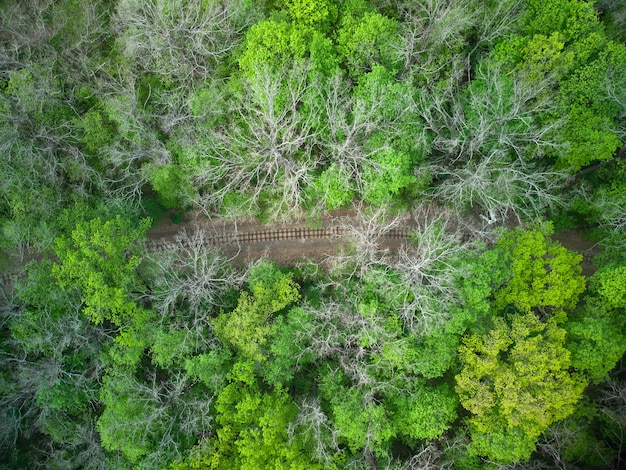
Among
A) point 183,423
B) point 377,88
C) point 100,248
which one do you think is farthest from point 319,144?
point 183,423

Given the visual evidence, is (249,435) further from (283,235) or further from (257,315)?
(283,235)

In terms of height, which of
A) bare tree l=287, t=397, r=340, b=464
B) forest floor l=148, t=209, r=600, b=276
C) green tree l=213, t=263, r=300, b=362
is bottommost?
bare tree l=287, t=397, r=340, b=464

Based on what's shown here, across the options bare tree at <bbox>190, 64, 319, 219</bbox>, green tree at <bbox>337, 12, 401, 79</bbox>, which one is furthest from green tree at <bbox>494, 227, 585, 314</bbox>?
bare tree at <bbox>190, 64, 319, 219</bbox>

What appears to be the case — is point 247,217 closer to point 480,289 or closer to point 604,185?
point 480,289

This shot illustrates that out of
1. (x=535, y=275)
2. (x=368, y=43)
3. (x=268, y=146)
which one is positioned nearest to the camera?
(x=535, y=275)

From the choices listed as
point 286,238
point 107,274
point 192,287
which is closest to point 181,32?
point 286,238

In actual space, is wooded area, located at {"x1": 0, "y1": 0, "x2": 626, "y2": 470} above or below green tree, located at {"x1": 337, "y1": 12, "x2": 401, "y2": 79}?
below

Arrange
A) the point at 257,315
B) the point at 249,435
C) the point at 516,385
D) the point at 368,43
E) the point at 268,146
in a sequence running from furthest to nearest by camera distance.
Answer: the point at 368,43, the point at 268,146, the point at 257,315, the point at 516,385, the point at 249,435

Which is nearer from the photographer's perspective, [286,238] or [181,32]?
[181,32]

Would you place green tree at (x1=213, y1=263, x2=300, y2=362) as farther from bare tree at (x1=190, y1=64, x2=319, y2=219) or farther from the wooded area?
bare tree at (x1=190, y1=64, x2=319, y2=219)
